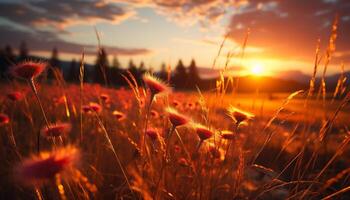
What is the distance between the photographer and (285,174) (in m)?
3.71

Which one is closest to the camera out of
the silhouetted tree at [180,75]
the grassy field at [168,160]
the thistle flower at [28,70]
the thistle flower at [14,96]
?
the grassy field at [168,160]

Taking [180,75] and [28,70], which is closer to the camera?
[28,70]

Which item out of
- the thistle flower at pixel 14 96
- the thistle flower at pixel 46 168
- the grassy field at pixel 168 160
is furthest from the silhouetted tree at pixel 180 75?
the thistle flower at pixel 46 168

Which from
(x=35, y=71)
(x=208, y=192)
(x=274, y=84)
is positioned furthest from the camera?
(x=274, y=84)

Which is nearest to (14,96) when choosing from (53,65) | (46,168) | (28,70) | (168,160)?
(28,70)

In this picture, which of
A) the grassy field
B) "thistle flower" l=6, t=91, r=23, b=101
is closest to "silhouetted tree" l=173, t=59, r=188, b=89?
the grassy field

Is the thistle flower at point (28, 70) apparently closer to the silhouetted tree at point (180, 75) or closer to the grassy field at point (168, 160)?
the grassy field at point (168, 160)

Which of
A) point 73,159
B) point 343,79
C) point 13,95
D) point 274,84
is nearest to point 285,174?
point 343,79

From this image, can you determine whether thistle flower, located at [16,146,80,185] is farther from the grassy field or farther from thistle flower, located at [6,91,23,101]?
thistle flower, located at [6,91,23,101]

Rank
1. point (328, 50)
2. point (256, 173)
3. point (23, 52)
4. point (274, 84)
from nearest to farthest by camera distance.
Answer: point (328, 50) → point (256, 173) → point (23, 52) → point (274, 84)

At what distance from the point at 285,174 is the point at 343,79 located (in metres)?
2.20

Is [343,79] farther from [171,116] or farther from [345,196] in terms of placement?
[345,196]

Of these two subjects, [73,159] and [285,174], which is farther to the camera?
[285,174]

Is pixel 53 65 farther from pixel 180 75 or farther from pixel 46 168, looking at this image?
pixel 180 75
